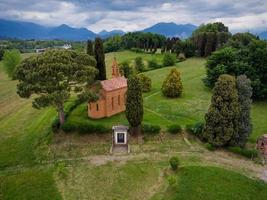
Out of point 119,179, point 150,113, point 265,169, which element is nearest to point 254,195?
point 265,169

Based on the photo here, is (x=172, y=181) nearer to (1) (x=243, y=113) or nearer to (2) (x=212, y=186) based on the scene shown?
(2) (x=212, y=186)

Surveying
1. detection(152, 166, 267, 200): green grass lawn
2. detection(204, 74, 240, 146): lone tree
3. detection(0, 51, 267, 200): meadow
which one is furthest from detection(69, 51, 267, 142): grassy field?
detection(152, 166, 267, 200): green grass lawn

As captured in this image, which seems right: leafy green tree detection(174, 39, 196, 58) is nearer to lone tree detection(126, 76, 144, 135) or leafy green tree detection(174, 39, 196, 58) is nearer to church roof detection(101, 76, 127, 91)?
church roof detection(101, 76, 127, 91)

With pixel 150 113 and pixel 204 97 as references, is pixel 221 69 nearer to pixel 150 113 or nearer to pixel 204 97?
pixel 204 97

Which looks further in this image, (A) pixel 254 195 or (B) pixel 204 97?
(B) pixel 204 97

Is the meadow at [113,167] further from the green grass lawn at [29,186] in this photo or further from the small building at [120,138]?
the small building at [120,138]
